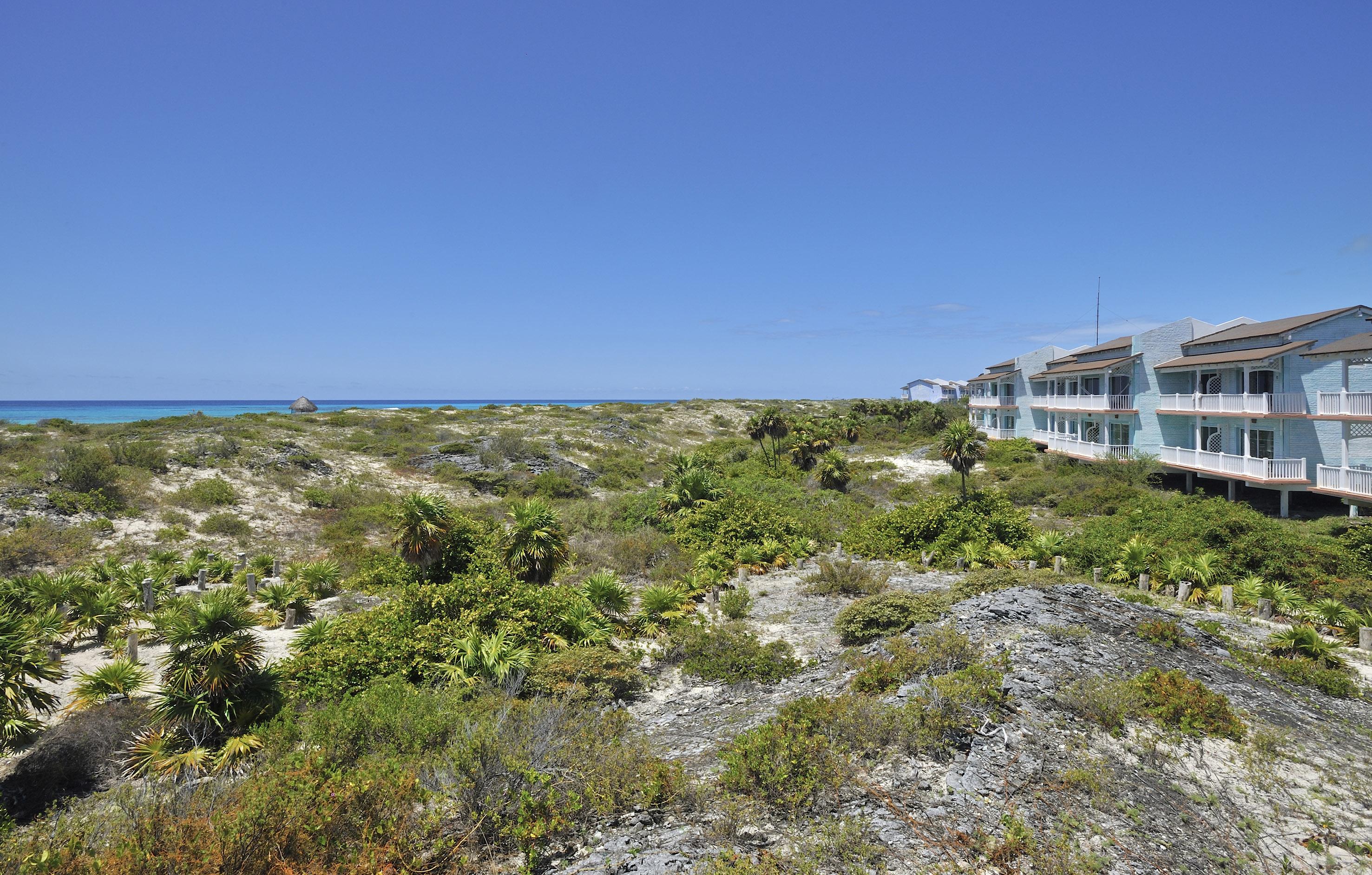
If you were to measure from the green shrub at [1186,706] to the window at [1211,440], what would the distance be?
25.1 metres

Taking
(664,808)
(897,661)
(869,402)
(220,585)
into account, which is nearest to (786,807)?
(664,808)

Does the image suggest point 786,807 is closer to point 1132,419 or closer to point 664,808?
point 664,808

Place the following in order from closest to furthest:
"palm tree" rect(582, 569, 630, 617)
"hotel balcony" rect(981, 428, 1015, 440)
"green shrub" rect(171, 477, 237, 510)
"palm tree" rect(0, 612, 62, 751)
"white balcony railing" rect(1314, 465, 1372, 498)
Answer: "palm tree" rect(0, 612, 62, 751)
"palm tree" rect(582, 569, 630, 617)
"white balcony railing" rect(1314, 465, 1372, 498)
"green shrub" rect(171, 477, 237, 510)
"hotel balcony" rect(981, 428, 1015, 440)

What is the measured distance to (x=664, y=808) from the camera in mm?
7441

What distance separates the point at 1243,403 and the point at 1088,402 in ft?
34.2

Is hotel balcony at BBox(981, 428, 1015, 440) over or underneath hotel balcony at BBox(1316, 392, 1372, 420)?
underneath

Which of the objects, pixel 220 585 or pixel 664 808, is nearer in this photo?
pixel 664 808

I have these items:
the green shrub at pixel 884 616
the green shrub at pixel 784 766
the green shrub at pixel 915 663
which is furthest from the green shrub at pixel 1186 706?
the green shrub at pixel 784 766

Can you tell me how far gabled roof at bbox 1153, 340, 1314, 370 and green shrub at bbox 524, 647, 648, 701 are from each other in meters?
29.1

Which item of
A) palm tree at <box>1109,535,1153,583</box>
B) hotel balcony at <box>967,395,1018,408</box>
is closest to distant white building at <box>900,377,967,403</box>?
hotel balcony at <box>967,395,1018,408</box>

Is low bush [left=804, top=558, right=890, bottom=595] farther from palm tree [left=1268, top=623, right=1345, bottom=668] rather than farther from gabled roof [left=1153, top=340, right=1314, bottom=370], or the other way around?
gabled roof [left=1153, top=340, right=1314, bottom=370]

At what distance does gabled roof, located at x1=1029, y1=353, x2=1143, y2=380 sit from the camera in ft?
109

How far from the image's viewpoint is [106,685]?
10.6 metres

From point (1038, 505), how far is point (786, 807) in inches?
1072
